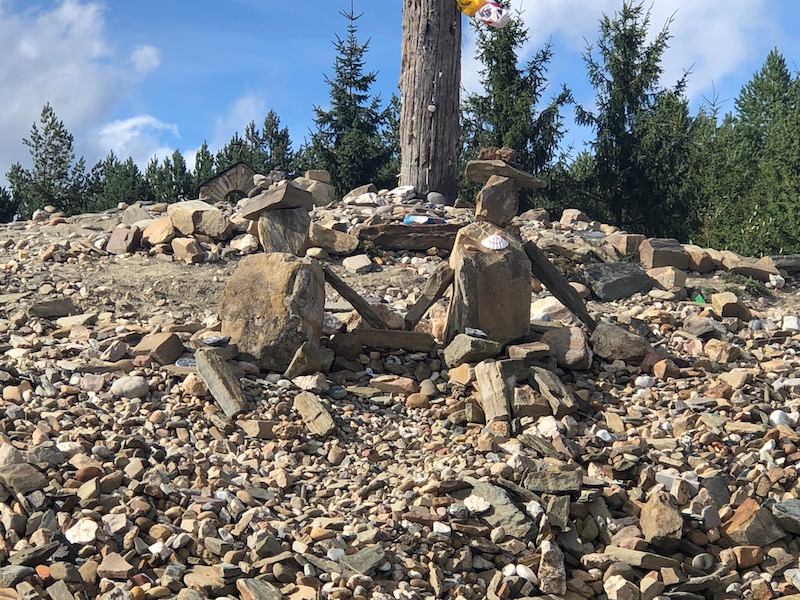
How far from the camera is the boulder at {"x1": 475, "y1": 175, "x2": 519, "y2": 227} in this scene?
6652mm

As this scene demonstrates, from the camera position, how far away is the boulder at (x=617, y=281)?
28.4 ft

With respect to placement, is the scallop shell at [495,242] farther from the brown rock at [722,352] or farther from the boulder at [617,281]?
A: the boulder at [617,281]

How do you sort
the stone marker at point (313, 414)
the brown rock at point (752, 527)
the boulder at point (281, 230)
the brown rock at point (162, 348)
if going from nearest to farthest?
the brown rock at point (752, 527)
the stone marker at point (313, 414)
the brown rock at point (162, 348)
the boulder at point (281, 230)

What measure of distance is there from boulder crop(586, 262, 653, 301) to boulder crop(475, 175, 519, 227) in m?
2.30

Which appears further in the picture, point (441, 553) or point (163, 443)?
point (163, 443)

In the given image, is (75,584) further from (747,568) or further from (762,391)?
(762,391)

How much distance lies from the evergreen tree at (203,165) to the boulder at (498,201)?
12.7 metres

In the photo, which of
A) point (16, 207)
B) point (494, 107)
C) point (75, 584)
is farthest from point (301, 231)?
point (16, 207)

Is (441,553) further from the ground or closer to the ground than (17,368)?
closer to the ground

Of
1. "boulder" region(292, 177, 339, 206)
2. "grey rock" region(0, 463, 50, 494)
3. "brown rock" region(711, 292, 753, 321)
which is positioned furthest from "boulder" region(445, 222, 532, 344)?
"boulder" region(292, 177, 339, 206)

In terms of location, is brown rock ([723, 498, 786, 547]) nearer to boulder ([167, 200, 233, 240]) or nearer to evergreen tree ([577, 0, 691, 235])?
boulder ([167, 200, 233, 240])

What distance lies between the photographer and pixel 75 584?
3930 mm

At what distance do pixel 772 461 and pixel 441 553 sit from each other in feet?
8.27

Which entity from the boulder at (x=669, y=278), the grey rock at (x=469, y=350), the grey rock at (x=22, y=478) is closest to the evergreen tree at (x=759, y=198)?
the boulder at (x=669, y=278)
